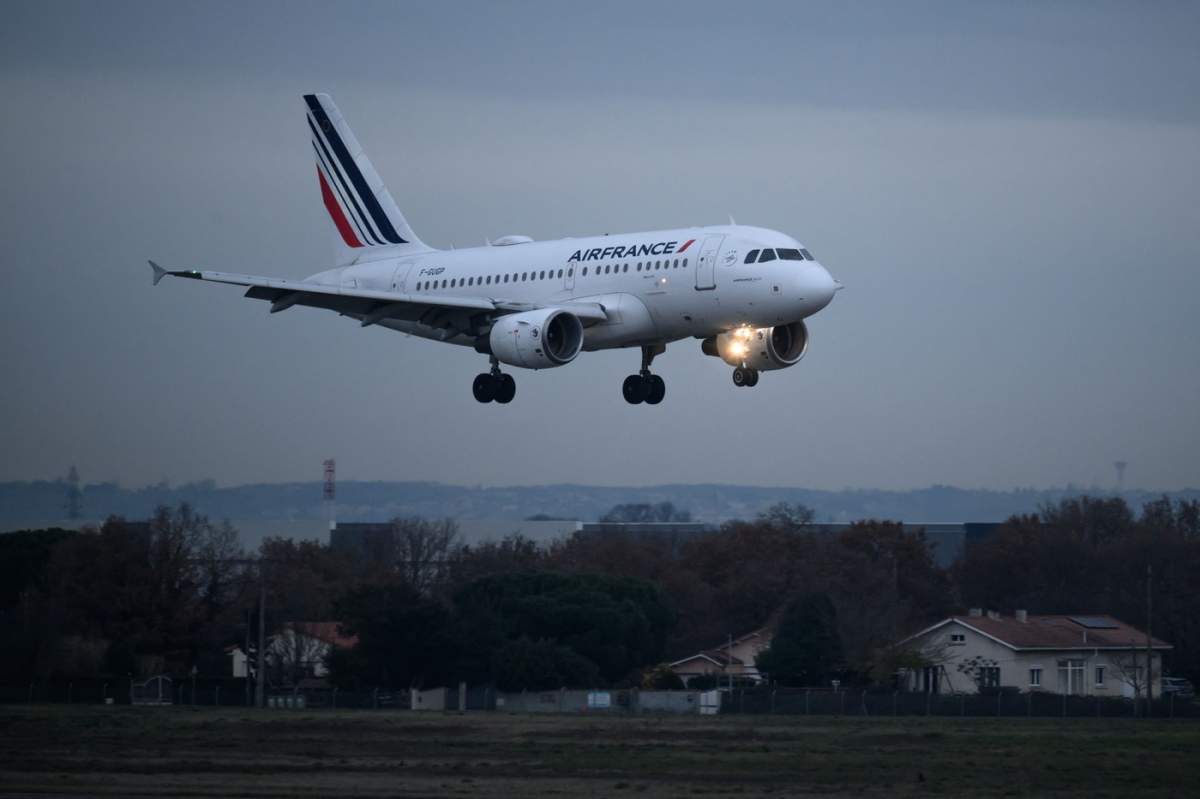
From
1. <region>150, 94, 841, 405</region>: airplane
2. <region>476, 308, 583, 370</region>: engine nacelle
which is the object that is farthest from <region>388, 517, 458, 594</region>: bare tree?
<region>476, 308, 583, 370</region>: engine nacelle

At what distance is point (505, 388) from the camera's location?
62.6 metres

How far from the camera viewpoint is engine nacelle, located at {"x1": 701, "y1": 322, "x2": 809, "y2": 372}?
5878 centimetres

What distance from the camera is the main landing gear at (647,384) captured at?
202ft

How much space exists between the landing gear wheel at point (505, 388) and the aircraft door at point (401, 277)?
542cm

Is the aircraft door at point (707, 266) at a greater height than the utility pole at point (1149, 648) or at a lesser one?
greater

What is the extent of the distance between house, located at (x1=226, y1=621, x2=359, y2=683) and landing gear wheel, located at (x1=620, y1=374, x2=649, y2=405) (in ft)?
82.3

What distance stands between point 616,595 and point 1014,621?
55.1ft

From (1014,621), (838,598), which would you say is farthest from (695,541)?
(1014,621)

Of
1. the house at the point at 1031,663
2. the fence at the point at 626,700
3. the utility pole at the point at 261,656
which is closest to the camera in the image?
the fence at the point at 626,700

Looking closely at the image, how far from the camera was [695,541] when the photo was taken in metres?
112

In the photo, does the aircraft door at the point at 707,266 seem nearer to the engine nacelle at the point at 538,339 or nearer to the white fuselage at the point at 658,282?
the white fuselage at the point at 658,282

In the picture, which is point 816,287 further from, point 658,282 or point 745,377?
point 745,377

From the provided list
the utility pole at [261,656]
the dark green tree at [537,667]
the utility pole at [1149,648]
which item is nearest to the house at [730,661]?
the dark green tree at [537,667]

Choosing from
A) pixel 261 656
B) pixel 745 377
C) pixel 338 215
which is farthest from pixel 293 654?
pixel 745 377
